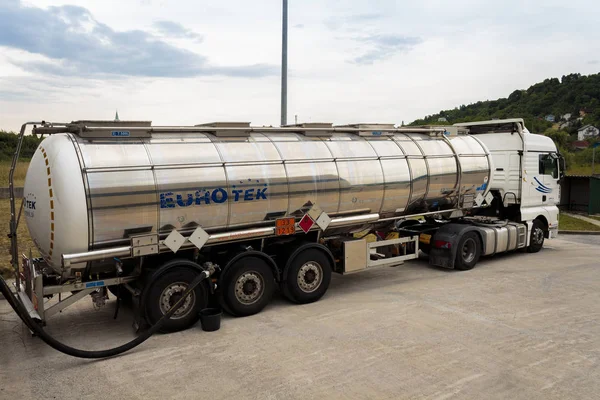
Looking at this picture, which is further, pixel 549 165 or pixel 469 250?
pixel 549 165

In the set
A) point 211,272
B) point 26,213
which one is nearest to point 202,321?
point 211,272

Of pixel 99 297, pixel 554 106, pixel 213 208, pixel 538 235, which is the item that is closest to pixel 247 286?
pixel 213 208

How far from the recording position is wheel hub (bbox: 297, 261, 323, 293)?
384 inches

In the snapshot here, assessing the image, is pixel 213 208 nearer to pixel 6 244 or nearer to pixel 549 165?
pixel 6 244

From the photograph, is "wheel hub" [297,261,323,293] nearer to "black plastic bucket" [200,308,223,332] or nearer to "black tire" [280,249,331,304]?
"black tire" [280,249,331,304]

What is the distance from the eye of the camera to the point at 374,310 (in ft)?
30.5

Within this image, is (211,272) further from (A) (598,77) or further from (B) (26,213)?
(A) (598,77)

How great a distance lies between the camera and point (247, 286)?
9008 millimetres

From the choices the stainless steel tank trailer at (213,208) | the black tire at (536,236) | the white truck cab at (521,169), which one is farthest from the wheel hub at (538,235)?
the stainless steel tank trailer at (213,208)

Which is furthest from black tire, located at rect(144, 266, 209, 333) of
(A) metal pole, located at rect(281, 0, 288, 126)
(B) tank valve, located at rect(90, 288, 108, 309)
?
(A) metal pole, located at rect(281, 0, 288, 126)

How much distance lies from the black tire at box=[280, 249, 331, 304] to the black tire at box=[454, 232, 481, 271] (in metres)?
4.13

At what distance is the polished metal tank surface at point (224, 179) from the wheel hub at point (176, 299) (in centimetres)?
98

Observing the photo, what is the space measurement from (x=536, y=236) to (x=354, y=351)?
9846 millimetres

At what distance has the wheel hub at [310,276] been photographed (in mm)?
9742
